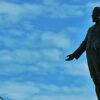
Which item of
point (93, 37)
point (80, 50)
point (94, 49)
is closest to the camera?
point (94, 49)

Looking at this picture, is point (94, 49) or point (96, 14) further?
point (96, 14)

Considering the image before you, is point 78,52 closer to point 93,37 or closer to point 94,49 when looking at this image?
point 93,37

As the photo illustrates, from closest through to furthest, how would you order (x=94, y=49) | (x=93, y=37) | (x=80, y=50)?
(x=94, y=49) → (x=93, y=37) → (x=80, y=50)

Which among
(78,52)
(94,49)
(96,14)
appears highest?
(96,14)

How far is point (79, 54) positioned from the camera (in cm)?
1330

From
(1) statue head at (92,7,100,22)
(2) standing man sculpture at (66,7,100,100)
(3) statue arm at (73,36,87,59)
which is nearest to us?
(2) standing man sculpture at (66,7,100,100)

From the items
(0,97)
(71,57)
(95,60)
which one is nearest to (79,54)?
(71,57)

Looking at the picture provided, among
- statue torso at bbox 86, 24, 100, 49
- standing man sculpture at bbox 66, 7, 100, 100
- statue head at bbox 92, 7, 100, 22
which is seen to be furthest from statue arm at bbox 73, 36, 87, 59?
statue head at bbox 92, 7, 100, 22

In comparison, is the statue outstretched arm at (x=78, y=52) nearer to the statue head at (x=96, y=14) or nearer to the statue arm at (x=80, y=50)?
the statue arm at (x=80, y=50)

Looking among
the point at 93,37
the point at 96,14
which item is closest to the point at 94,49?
the point at 93,37

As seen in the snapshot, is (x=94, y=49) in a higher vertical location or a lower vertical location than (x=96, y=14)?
lower

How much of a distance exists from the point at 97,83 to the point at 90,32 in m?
1.63

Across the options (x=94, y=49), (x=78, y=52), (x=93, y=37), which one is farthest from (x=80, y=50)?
(x=94, y=49)

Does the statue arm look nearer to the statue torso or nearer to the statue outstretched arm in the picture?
the statue outstretched arm
